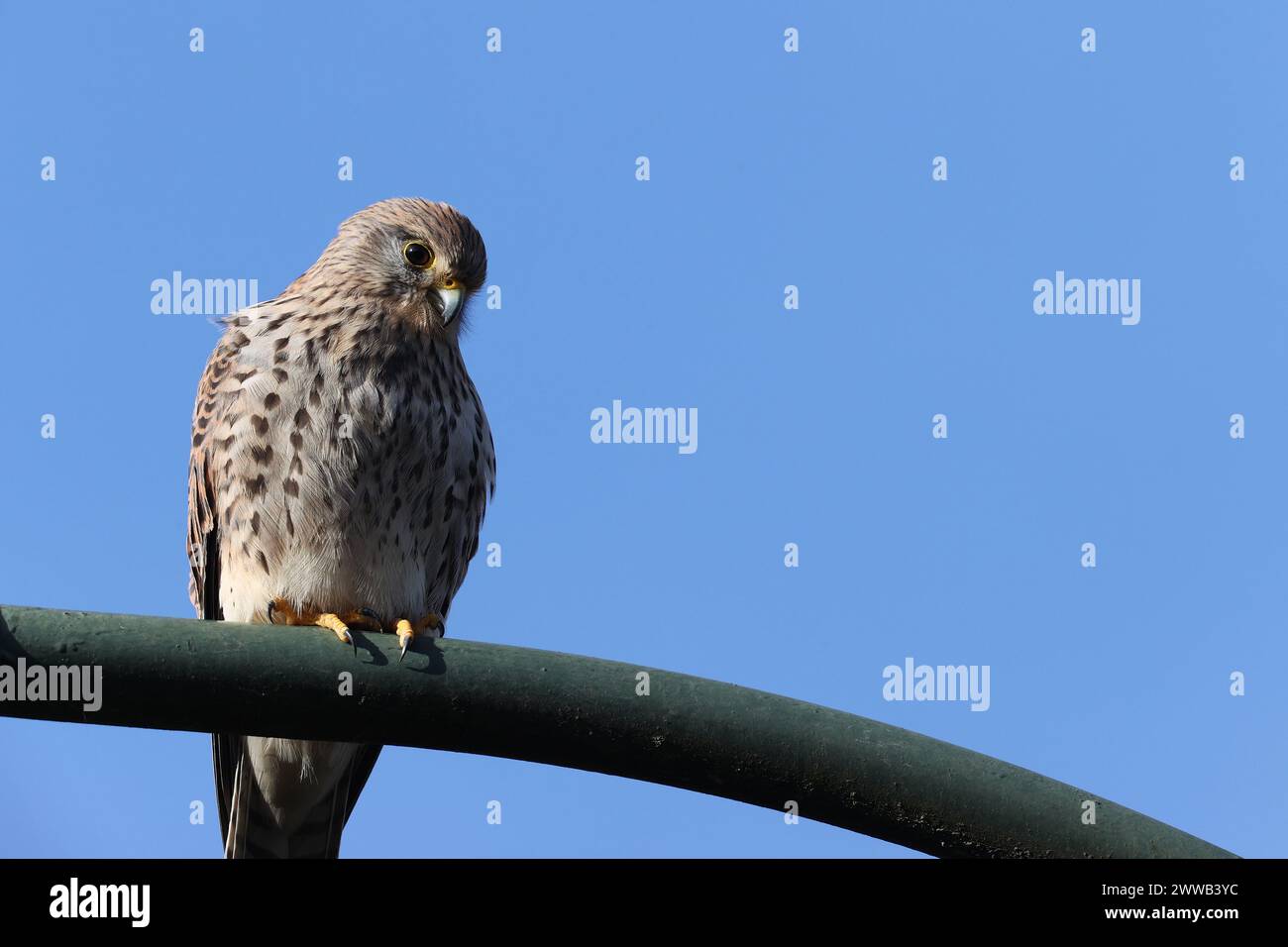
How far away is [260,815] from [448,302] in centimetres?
230

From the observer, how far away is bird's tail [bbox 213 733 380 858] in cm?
697

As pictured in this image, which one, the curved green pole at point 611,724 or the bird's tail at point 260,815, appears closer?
the curved green pole at point 611,724

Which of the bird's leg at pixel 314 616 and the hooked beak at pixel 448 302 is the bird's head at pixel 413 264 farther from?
the bird's leg at pixel 314 616

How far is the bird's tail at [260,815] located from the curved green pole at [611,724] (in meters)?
3.32

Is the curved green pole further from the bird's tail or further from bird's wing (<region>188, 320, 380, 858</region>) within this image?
the bird's tail

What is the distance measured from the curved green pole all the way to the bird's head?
3.13m

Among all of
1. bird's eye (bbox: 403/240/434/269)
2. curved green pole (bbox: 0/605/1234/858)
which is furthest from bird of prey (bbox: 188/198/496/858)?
curved green pole (bbox: 0/605/1234/858)

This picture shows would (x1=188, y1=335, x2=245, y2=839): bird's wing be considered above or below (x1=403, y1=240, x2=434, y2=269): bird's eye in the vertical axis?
below

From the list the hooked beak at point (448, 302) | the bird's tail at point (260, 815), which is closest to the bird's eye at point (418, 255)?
the hooked beak at point (448, 302)

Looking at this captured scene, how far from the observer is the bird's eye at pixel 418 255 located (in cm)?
692
